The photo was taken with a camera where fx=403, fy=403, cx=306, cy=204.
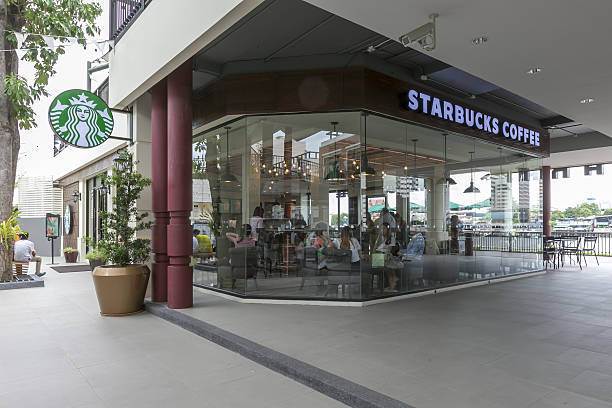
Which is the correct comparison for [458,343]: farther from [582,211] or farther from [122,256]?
[582,211]

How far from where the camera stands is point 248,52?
6406 millimetres

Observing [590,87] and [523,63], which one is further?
[590,87]

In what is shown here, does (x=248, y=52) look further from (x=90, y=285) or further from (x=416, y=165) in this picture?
(x=90, y=285)

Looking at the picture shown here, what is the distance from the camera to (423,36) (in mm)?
4031

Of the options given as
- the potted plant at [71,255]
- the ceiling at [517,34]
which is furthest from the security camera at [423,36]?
the potted plant at [71,255]

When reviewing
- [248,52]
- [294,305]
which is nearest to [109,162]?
[248,52]

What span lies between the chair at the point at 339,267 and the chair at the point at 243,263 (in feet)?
3.86

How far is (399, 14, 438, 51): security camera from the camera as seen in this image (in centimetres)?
394

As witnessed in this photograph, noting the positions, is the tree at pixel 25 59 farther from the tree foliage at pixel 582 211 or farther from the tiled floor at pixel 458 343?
the tree foliage at pixel 582 211

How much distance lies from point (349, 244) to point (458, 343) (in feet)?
7.97

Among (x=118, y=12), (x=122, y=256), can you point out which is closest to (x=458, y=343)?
(x=122, y=256)

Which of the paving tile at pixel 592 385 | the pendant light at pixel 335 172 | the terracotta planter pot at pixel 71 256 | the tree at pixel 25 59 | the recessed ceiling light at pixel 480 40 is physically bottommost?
the terracotta planter pot at pixel 71 256

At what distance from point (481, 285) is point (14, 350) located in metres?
7.58

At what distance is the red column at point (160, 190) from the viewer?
20.4 feet
